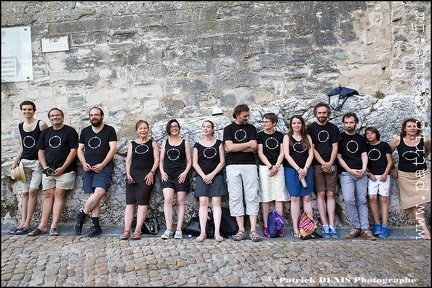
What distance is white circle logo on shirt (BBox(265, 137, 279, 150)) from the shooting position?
480 centimetres

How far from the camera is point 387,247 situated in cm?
410

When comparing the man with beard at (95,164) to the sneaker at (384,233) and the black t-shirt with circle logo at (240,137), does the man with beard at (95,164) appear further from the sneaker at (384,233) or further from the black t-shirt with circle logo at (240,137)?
the sneaker at (384,233)

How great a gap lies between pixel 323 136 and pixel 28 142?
169 inches

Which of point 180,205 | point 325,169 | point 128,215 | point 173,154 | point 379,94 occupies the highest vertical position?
point 379,94

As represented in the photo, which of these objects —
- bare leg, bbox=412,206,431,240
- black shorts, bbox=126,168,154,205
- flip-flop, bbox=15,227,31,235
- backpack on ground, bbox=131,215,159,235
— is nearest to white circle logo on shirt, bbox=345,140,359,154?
bare leg, bbox=412,206,431,240

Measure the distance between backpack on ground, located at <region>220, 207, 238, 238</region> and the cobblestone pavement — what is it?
25cm

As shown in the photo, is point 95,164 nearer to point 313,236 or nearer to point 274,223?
point 274,223

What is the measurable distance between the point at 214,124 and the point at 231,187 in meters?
1.14

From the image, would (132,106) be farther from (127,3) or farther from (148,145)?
(127,3)

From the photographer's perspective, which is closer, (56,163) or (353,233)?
(353,233)

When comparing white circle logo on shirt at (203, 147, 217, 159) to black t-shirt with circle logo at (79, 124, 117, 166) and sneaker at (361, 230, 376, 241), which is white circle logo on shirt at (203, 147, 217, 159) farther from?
sneaker at (361, 230, 376, 241)

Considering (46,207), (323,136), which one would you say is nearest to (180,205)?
(46,207)

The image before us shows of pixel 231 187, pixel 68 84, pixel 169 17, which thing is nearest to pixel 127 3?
pixel 169 17

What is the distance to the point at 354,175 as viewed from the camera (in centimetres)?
470
